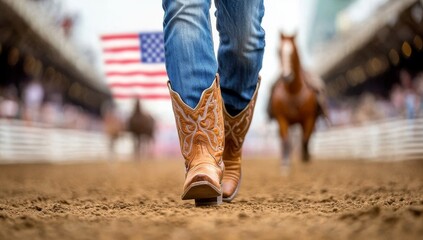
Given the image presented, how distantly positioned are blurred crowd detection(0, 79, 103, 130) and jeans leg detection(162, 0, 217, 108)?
11.5 metres

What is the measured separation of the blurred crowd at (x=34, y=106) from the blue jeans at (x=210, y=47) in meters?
11.3

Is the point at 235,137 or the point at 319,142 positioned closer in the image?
the point at 235,137

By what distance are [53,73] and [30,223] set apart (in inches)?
864

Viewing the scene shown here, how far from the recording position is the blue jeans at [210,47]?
1.92m

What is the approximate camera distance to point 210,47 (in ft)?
6.42

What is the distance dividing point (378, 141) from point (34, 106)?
32.2 feet

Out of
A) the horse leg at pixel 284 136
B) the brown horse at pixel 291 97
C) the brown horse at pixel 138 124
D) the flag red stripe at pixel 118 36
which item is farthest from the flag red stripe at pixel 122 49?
the brown horse at pixel 138 124

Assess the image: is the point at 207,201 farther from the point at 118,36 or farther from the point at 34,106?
the point at 34,106

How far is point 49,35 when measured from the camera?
16.8 m

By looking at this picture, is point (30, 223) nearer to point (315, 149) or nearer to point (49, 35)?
→ point (49, 35)

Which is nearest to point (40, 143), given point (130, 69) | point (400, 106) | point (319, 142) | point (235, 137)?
point (130, 69)

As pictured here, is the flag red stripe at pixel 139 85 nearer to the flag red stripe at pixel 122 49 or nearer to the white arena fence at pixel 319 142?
the flag red stripe at pixel 122 49

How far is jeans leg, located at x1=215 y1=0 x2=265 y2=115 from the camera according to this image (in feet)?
6.71

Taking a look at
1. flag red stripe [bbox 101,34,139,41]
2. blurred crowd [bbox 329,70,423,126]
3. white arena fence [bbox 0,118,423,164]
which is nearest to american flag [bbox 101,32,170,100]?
flag red stripe [bbox 101,34,139,41]
